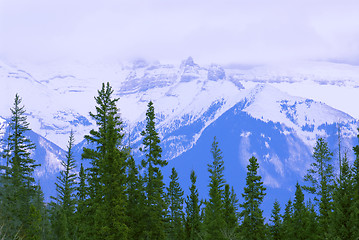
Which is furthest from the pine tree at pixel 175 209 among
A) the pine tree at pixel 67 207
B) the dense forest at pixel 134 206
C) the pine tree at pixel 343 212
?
the pine tree at pixel 343 212

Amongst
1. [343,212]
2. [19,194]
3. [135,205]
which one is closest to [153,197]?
[135,205]

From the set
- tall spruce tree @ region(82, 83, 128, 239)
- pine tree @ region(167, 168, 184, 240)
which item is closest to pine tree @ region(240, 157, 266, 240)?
pine tree @ region(167, 168, 184, 240)

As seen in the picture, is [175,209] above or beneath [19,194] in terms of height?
beneath

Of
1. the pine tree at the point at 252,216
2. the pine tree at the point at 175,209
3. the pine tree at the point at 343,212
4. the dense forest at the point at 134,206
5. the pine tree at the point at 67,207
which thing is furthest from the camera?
the pine tree at the point at 175,209

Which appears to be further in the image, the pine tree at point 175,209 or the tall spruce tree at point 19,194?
the pine tree at point 175,209

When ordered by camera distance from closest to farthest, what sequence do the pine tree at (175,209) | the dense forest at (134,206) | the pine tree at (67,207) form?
the dense forest at (134,206)
the pine tree at (67,207)
the pine tree at (175,209)

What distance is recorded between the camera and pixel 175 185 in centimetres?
6359

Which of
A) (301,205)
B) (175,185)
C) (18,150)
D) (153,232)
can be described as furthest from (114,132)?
(175,185)

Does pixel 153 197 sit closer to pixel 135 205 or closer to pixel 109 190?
pixel 135 205

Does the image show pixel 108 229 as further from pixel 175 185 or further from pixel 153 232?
pixel 175 185

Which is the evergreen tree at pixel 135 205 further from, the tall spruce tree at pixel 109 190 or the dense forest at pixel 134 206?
the tall spruce tree at pixel 109 190

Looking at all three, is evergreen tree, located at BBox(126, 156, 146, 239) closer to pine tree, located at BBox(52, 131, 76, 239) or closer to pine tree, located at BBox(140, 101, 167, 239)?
pine tree, located at BBox(140, 101, 167, 239)

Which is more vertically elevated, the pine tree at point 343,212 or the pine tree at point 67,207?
the pine tree at point 67,207

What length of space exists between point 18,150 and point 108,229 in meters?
19.1
